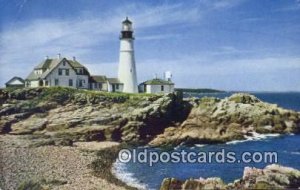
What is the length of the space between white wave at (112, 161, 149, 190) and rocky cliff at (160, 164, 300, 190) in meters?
0.32

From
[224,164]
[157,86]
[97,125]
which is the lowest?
[224,164]

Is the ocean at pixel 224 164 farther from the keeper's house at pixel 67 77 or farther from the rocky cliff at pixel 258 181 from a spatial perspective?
the keeper's house at pixel 67 77

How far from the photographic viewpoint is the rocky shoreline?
266 inches

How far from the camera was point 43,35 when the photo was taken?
23.1 ft

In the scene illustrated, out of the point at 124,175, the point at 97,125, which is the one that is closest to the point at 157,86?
the point at 97,125

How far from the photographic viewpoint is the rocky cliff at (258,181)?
6570mm

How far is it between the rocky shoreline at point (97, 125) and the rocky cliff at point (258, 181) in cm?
32

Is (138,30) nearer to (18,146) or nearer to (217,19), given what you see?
(217,19)

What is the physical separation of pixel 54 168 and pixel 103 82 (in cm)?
85

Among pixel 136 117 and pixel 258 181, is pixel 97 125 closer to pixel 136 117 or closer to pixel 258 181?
pixel 136 117

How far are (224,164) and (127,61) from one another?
1.17m

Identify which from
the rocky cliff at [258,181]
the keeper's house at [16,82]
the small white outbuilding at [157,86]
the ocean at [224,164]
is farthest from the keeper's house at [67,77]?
the rocky cliff at [258,181]

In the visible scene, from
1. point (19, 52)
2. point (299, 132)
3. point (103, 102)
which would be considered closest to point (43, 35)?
point (19, 52)

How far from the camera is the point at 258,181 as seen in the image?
659 cm
